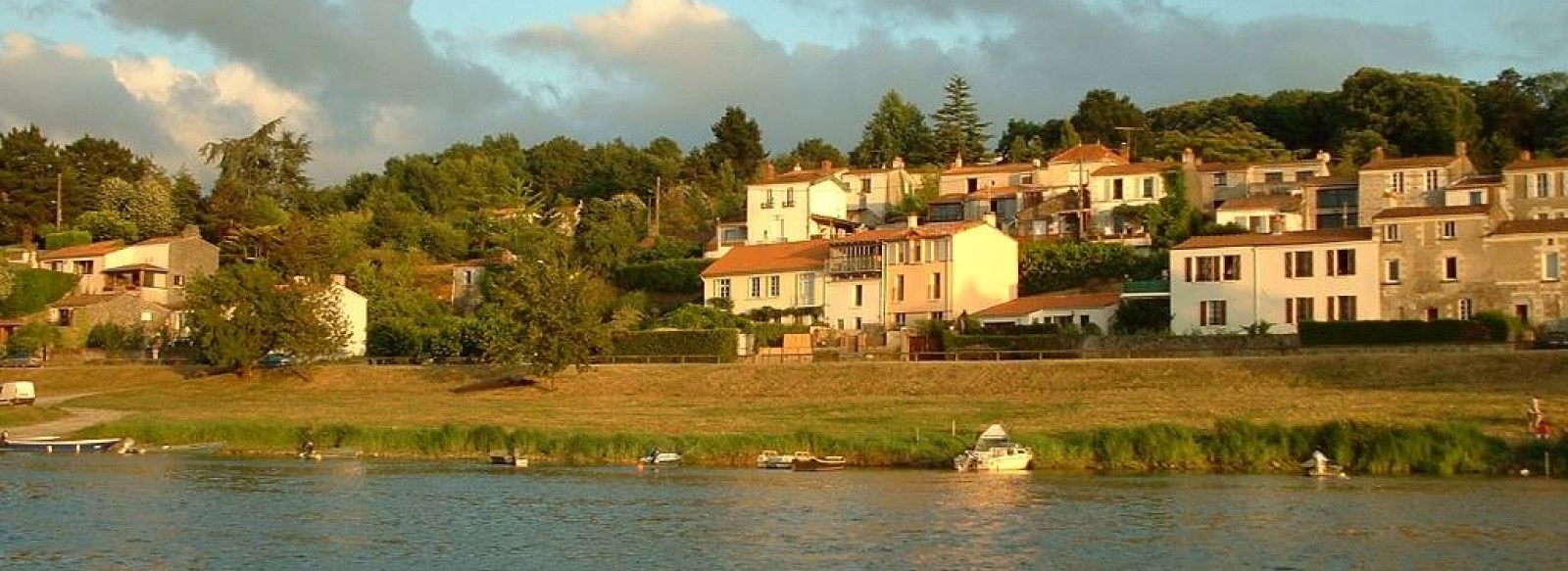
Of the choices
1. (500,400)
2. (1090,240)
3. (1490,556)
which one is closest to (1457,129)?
(1090,240)

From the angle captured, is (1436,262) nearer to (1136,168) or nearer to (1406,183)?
(1406,183)

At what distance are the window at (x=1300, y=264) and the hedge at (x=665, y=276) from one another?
37.7m

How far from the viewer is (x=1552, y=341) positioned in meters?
72.4

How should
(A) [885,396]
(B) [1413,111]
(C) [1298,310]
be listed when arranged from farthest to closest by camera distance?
(B) [1413,111]
(C) [1298,310]
(A) [885,396]

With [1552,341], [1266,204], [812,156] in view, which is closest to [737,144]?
[812,156]

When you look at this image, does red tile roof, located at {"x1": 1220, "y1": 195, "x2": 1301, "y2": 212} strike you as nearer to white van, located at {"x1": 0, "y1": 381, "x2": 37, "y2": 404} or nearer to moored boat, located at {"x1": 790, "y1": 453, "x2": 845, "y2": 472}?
moored boat, located at {"x1": 790, "y1": 453, "x2": 845, "y2": 472}

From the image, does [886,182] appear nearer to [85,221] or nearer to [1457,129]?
[1457,129]

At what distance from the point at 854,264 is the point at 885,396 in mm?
25816

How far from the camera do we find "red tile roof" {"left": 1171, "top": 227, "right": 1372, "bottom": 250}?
278 feet

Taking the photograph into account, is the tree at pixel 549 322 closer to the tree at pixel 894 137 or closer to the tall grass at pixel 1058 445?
the tall grass at pixel 1058 445

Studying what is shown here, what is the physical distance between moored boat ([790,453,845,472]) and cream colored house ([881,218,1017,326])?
127 feet

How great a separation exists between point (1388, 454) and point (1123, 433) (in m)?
7.70

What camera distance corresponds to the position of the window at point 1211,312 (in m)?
85.7

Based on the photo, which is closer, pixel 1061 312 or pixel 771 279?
pixel 1061 312
